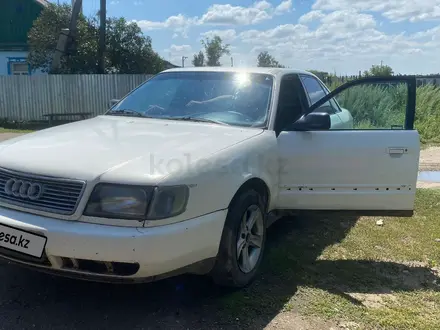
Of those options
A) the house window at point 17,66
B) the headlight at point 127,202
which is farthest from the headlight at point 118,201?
the house window at point 17,66

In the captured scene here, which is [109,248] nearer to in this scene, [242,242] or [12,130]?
[242,242]

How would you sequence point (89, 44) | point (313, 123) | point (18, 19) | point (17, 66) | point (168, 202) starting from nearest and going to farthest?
point (168, 202)
point (313, 123)
point (89, 44)
point (17, 66)
point (18, 19)

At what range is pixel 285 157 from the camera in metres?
3.83

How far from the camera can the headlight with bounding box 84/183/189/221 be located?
268 cm

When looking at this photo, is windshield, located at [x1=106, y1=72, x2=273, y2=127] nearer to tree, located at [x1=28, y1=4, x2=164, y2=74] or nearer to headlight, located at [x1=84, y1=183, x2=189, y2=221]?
headlight, located at [x1=84, y1=183, x2=189, y2=221]

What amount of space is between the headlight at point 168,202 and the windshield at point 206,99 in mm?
1229

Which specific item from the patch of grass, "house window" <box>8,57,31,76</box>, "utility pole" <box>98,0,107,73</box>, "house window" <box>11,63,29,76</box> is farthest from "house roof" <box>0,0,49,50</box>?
the patch of grass

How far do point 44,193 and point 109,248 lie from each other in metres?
0.55

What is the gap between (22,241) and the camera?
278cm

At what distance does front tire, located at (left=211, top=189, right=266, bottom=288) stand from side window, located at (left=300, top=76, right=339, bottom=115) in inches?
52.2

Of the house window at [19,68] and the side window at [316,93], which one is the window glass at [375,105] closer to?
the side window at [316,93]

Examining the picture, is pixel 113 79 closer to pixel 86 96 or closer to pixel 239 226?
pixel 86 96

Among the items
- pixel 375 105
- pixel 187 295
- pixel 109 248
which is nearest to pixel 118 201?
pixel 109 248

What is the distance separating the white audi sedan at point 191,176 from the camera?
8.84ft
